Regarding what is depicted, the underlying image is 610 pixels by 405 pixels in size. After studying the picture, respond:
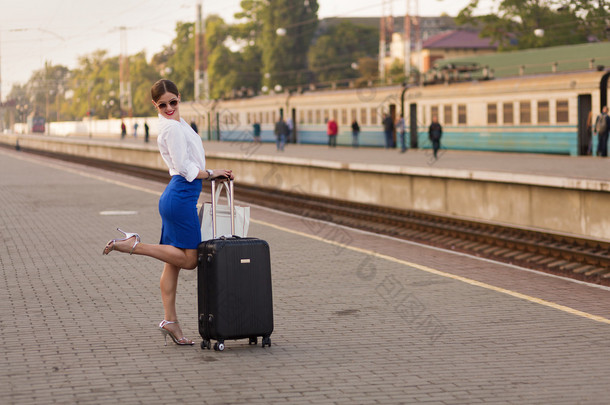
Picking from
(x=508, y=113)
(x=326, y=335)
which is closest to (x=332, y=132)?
(x=508, y=113)

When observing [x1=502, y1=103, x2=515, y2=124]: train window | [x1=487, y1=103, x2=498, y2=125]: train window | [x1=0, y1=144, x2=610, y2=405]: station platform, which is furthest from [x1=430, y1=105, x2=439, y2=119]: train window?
[x1=0, y1=144, x2=610, y2=405]: station platform

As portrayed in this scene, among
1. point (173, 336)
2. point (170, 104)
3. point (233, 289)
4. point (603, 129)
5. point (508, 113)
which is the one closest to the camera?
point (233, 289)

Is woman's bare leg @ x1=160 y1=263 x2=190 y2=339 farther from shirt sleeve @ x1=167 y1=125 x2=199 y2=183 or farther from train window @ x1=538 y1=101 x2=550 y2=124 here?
train window @ x1=538 y1=101 x2=550 y2=124

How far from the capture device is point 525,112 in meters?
32.5

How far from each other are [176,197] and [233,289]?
78 cm

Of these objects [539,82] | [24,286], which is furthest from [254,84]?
[24,286]

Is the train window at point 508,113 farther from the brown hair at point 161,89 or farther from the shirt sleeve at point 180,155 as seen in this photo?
the shirt sleeve at point 180,155

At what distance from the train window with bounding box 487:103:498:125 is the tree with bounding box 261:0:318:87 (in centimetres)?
7082

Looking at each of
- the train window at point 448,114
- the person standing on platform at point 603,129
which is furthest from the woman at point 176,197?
the train window at point 448,114

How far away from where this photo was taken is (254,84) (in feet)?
373

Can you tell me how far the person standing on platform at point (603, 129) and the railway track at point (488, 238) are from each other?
7.71 meters

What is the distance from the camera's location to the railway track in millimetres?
13695

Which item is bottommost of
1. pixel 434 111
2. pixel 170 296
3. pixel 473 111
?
pixel 170 296

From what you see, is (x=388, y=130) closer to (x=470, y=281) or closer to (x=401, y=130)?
(x=401, y=130)
